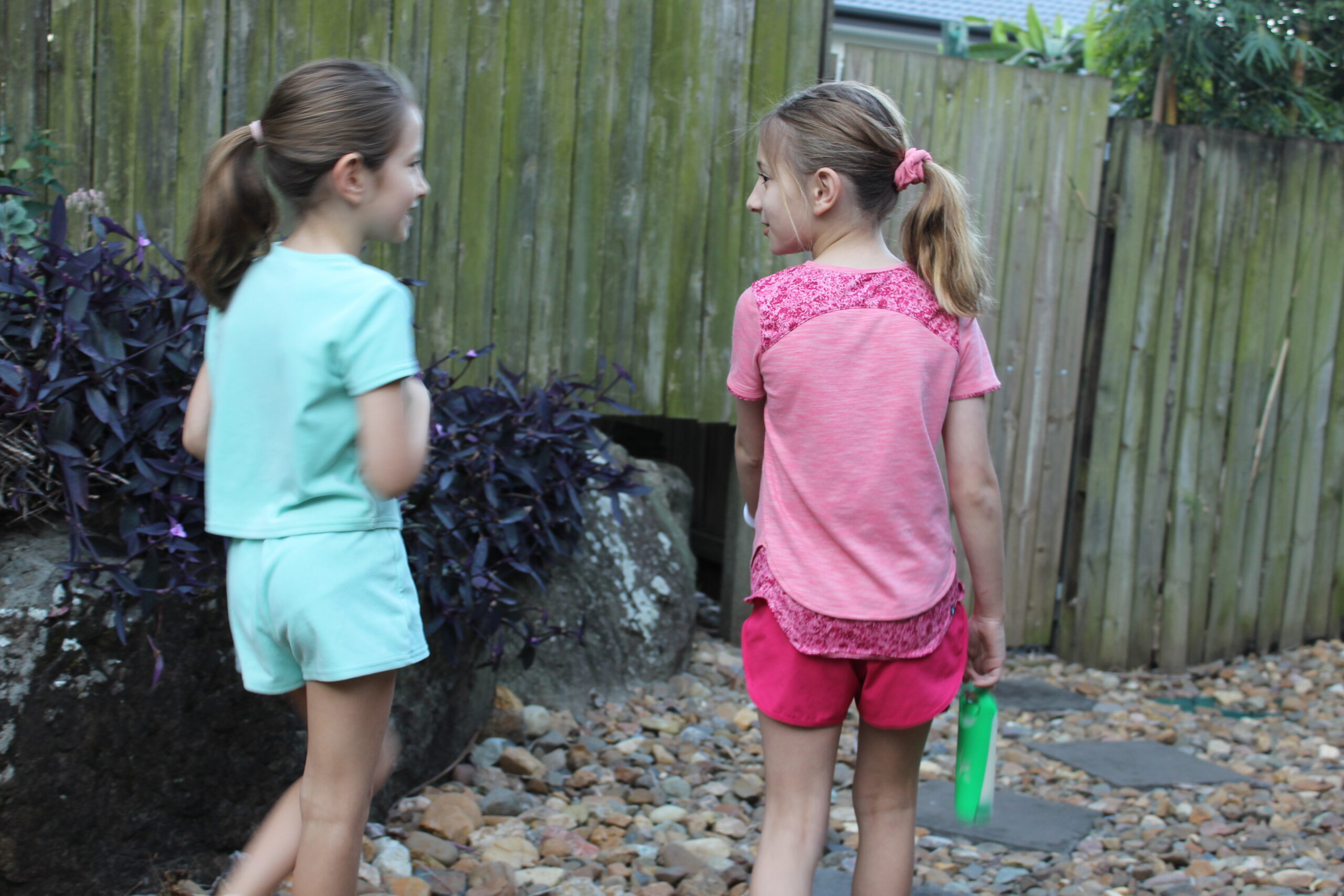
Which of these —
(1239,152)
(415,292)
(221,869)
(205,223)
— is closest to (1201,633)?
(1239,152)

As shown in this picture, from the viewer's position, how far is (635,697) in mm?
4062

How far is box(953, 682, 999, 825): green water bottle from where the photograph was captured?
84.0 inches

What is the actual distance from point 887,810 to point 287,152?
1.51 m

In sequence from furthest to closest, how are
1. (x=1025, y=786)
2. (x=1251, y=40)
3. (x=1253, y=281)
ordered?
(x=1251, y=40) < (x=1253, y=281) < (x=1025, y=786)

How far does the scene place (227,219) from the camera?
1.91 meters

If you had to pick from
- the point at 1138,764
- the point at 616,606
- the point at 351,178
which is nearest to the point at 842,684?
the point at 351,178

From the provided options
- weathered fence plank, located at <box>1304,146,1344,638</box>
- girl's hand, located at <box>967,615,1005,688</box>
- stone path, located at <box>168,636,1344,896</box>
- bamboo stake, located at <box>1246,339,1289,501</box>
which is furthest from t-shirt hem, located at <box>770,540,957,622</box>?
weathered fence plank, located at <box>1304,146,1344,638</box>

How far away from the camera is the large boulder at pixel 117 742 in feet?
7.68

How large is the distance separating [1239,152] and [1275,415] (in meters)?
1.13

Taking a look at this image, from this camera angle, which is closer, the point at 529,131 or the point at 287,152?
the point at 287,152

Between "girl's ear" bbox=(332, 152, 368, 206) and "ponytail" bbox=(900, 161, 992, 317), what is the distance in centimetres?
92

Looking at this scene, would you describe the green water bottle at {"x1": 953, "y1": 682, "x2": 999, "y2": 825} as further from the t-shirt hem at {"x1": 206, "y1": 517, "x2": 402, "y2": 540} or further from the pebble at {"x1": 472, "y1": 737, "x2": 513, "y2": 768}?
the pebble at {"x1": 472, "y1": 737, "x2": 513, "y2": 768}

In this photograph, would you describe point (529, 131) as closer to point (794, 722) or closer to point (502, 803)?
point (502, 803)

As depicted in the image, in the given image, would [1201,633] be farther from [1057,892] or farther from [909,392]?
[909,392]
